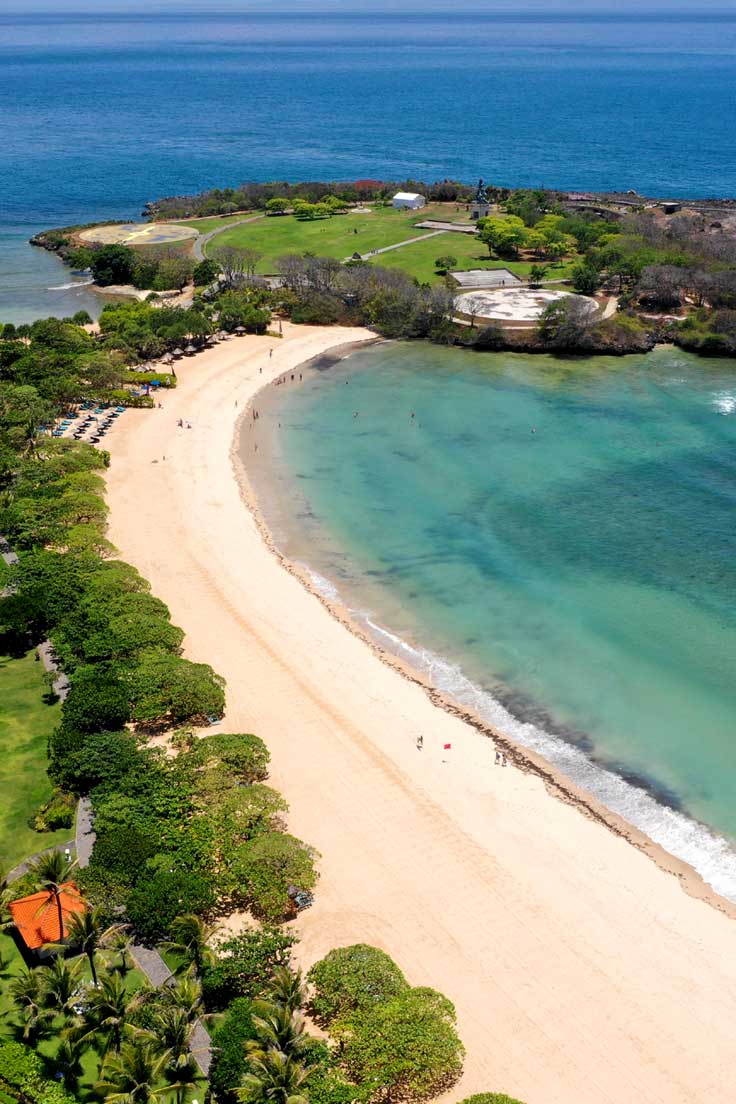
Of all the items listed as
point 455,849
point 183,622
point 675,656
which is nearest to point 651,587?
point 675,656

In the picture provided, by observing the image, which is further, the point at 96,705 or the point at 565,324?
the point at 565,324

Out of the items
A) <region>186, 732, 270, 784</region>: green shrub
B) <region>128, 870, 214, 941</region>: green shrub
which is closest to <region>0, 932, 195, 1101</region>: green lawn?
<region>128, 870, 214, 941</region>: green shrub

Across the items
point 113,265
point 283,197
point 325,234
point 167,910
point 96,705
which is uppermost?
point 283,197

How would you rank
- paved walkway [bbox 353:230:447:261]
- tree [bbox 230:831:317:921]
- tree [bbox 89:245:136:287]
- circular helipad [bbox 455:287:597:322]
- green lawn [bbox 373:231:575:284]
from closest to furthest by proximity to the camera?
tree [bbox 230:831:317:921], circular helipad [bbox 455:287:597:322], tree [bbox 89:245:136:287], green lawn [bbox 373:231:575:284], paved walkway [bbox 353:230:447:261]

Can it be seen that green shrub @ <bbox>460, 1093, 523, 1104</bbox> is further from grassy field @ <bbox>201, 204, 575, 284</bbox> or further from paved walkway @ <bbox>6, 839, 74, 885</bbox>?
grassy field @ <bbox>201, 204, 575, 284</bbox>

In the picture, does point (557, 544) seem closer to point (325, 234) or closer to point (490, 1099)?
point (490, 1099)

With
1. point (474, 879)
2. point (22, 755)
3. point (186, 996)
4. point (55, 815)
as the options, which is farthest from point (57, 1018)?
point (474, 879)
